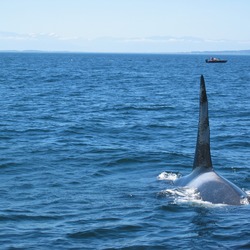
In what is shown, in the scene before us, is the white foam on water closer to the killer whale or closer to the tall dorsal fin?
the killer whale

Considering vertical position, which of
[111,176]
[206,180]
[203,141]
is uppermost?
[203,141]

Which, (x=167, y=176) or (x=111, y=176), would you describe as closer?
(x=167, y=176)

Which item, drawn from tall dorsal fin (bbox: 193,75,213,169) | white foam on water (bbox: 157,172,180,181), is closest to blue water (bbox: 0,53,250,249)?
white foam on water (bbox: 157,172,180,181)

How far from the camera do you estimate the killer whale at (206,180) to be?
16.6 meters

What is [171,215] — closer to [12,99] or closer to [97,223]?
[97,223]

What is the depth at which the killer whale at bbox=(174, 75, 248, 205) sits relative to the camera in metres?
16.6

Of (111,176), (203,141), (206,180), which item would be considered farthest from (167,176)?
(206,180)

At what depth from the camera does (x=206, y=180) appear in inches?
688

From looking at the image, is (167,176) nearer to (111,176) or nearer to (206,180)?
(111,176)

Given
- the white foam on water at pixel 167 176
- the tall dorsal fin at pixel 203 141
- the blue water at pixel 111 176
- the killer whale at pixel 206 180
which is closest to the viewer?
the blue water at pixel 111 176

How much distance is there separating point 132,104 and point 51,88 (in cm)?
2148

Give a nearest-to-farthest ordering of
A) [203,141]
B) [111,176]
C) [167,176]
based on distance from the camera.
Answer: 1. [203,141]
2. [167,176]
3. [111,176]

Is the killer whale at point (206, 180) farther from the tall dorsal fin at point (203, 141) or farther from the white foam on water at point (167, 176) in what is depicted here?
the white foam on water at point (167, 176)

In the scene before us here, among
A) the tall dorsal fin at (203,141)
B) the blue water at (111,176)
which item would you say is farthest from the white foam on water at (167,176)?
the tall dorsal fin at (203,141)
